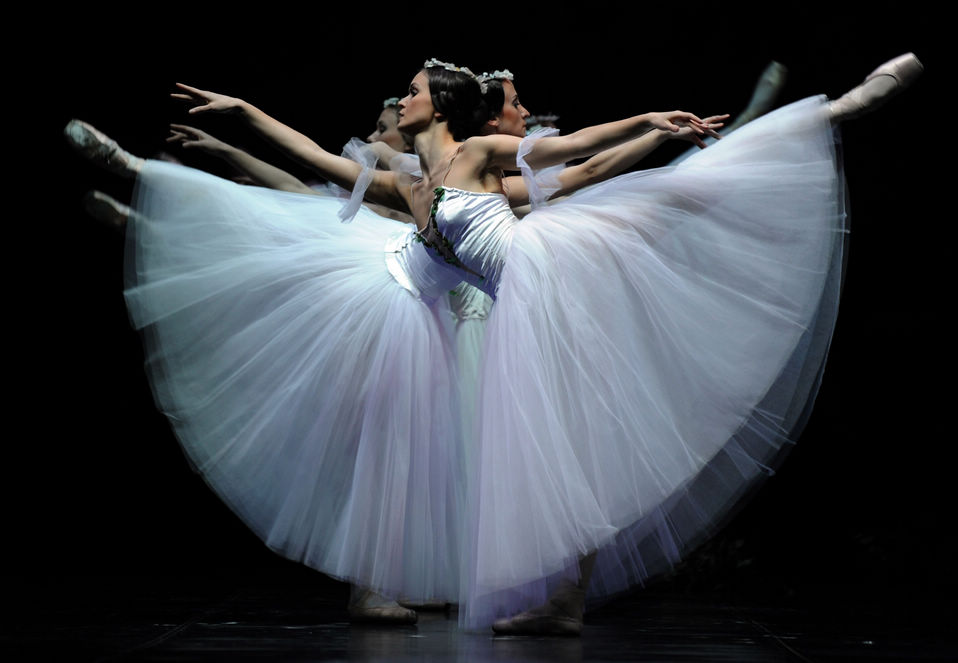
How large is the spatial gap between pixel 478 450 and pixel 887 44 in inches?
92.0

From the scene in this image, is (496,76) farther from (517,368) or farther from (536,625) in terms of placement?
(536,625)

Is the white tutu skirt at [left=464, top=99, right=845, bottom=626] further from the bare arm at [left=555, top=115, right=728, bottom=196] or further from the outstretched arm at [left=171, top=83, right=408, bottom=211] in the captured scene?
the outstretched arm at [left=171, top=83, right=408, bottom=211]

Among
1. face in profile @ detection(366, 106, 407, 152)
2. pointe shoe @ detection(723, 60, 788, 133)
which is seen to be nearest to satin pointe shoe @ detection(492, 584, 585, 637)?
pointe shoe @ detection(723, 60, 788, 133)

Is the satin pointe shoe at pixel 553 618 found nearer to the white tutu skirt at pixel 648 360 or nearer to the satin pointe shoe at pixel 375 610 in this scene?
the white tutu skirt at pixel 648 360

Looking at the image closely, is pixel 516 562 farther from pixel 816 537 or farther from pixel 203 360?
pixel 816 537

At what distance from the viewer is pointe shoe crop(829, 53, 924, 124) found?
2.11 meters

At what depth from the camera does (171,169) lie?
2.41 metres

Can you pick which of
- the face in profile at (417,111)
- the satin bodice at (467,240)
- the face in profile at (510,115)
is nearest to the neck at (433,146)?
the face in profile at (417,111)

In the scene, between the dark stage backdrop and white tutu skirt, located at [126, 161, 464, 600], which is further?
the dark stage backdrop

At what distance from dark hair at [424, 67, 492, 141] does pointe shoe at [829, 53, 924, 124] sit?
2.22 ft

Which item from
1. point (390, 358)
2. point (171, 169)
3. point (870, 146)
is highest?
point (870, 146)

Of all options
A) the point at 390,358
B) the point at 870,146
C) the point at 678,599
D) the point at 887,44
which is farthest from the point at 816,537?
the point at 390,358

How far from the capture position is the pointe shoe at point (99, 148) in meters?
2.39

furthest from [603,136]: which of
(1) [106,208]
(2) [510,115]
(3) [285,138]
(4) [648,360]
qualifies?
(1) [106,208]
